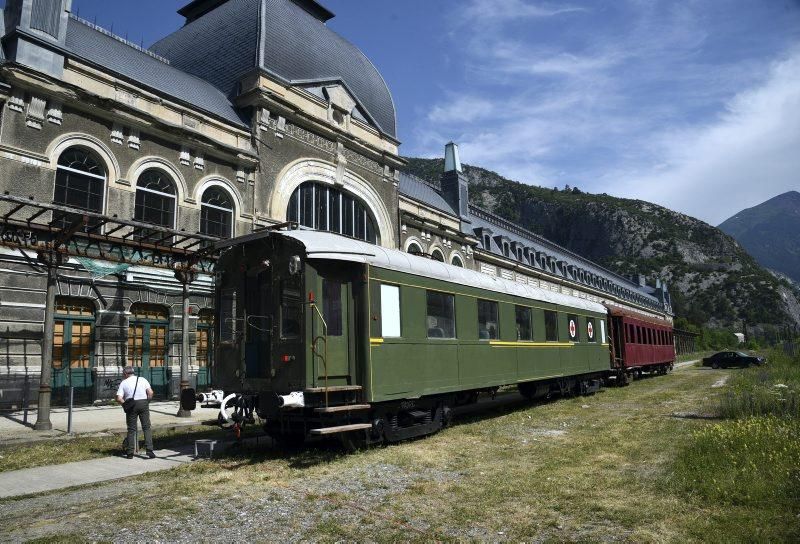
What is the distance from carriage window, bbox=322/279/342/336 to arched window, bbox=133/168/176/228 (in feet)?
38.4

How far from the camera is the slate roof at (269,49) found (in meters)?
24.1

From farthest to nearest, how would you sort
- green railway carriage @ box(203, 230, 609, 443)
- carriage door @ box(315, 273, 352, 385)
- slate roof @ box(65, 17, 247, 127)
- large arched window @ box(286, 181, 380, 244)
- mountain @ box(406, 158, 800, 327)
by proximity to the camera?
mountain @ box(406, 158, 800, 327), large arched window @ box(286, 181, 380, 244), slate roof @ box(65, 17, 247, 127), carriage door @ box(315, 273, 352, 385), green railway carriage @ box(203, 230, 609, 443)

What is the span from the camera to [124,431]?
12.6 meters

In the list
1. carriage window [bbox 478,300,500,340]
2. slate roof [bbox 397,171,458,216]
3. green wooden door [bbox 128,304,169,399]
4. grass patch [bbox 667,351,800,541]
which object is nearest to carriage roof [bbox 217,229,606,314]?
carriage window [bbox 478,300,500,340]

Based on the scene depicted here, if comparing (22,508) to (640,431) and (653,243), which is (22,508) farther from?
(653,243)

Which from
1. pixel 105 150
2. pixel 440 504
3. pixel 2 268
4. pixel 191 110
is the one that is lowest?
pixel 440 504

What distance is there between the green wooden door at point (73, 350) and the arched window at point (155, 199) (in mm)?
3354

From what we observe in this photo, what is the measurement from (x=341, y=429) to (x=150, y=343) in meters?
13.2

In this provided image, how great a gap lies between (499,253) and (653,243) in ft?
333

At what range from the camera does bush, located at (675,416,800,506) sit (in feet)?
19.9

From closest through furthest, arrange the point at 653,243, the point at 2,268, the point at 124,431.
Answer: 1. the point at 124,431
2. the point at 2,268
3. the point at 653,243

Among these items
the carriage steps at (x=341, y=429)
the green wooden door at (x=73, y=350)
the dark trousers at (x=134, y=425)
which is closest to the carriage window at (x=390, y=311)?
the carriage steps at (x=341, y=429)

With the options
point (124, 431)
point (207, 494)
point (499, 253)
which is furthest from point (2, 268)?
point (499, 253)

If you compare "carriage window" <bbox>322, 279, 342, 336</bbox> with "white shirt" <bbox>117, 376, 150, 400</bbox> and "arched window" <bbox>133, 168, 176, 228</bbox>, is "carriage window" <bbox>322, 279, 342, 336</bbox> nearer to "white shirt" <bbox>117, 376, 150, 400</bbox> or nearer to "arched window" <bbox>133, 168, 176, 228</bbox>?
"white shirt" <bbox>117, 376, 150, 400</bbox>
